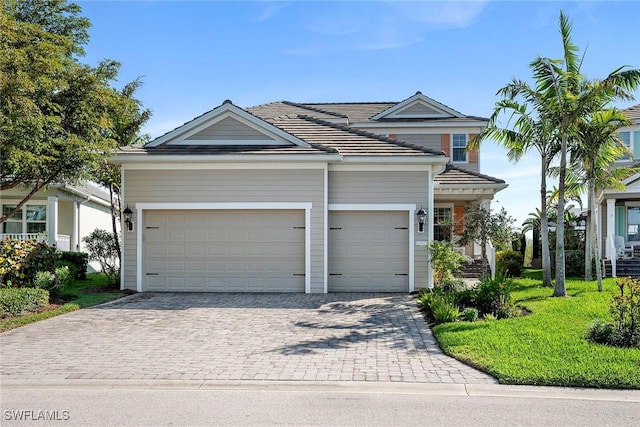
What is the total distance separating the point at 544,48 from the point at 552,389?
9843 millimetres

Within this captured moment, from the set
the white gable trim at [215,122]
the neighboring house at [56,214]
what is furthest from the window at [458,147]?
the neighboring house at [56,214]

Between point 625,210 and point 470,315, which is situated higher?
point 625,210

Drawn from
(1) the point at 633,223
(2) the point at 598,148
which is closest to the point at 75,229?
(2) the point at 598,148

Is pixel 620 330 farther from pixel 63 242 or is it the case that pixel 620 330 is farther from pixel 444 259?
pixel 63 242

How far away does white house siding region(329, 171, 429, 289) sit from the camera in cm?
1381

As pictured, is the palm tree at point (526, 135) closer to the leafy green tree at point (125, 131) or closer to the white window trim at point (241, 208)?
the white window trim at point (241, 208)

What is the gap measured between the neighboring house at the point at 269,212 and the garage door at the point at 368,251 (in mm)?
28

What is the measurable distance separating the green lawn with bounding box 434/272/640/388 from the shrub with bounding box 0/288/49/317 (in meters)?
8.35

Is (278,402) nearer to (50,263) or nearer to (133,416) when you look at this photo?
(133,416)

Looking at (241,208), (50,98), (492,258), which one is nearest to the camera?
(50,98)

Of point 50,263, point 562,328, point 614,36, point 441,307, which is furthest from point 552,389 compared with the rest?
point 50,263

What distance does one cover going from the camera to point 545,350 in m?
7.30

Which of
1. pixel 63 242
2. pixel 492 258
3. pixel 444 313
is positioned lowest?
pixel 444 313

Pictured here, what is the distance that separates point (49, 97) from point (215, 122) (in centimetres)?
408
